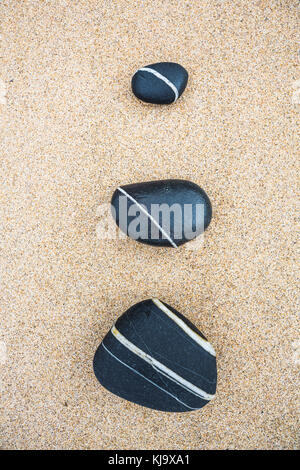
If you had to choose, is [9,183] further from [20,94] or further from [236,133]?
[236,133]

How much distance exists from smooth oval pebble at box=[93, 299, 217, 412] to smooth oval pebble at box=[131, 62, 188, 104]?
1.76ft

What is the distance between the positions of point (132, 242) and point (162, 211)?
16 centimetres

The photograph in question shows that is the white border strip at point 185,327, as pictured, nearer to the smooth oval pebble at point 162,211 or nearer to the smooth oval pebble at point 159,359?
the smooth oval pebble at point 159,359

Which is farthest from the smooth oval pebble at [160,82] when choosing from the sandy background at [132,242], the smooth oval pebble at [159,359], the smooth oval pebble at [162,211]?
the smooth oval pebble at [159,359]

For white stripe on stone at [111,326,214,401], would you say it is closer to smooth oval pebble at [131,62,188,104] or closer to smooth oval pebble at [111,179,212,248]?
smooth oval pebble at [111,179,212,248]

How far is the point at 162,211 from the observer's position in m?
0.90

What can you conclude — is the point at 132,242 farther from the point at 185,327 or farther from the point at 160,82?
the point at 160,82

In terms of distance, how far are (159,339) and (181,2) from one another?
3.05 ft

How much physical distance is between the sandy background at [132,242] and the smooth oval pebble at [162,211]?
96 mm

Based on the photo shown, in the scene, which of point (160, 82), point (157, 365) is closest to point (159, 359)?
point (157, 365)

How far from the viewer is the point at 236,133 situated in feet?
3.35

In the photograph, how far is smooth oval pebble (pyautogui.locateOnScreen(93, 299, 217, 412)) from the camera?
0.93 meters

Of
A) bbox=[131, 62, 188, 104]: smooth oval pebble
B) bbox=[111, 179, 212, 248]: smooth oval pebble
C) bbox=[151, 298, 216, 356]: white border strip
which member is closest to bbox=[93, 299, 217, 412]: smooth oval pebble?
bbox=[151, 298, 216, 356]: white border strip
